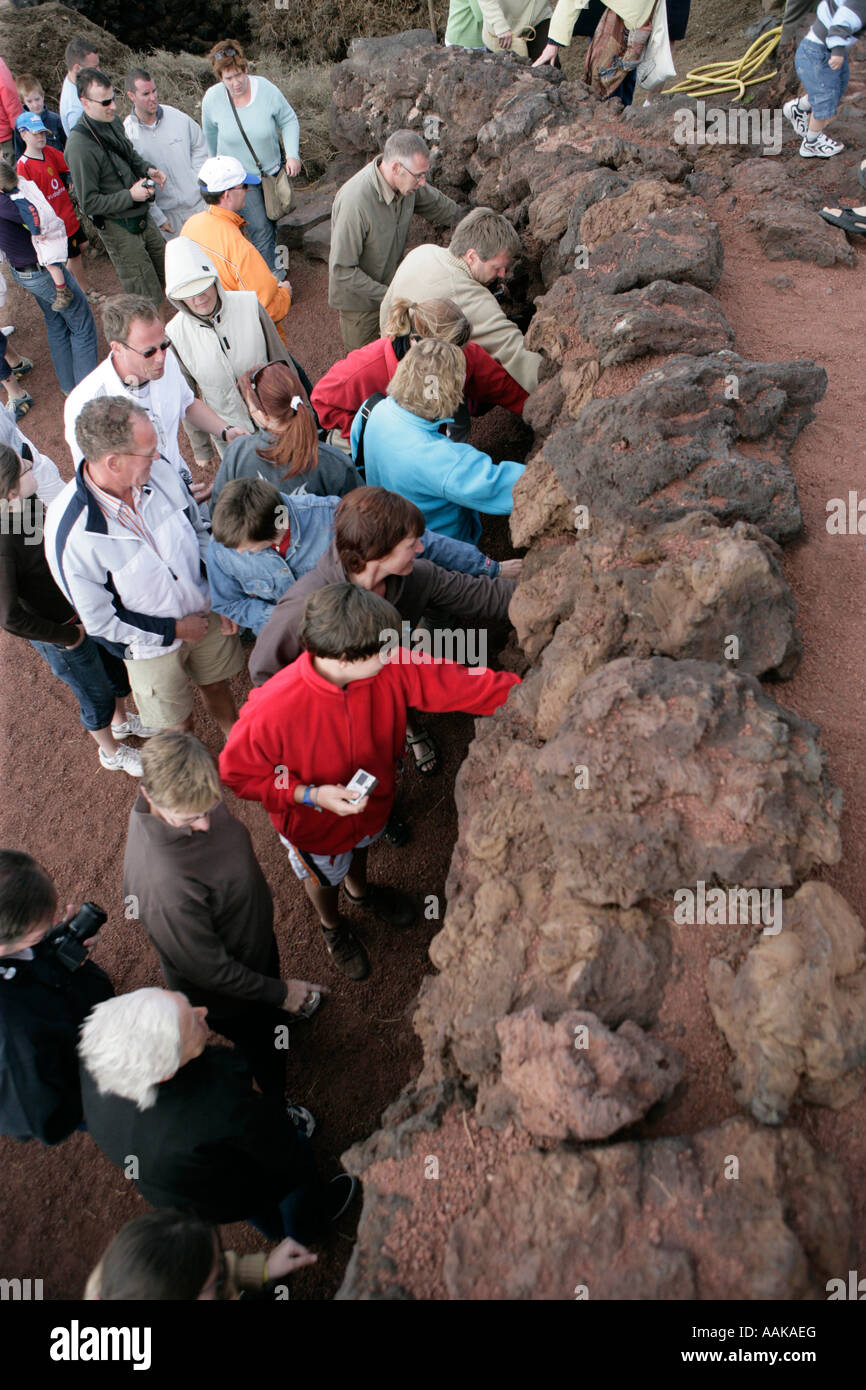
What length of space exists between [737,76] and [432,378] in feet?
24.7

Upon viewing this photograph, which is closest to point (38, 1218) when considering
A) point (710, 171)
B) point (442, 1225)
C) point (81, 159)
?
point (442, 1225)

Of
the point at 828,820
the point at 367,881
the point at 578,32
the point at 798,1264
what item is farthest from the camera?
the point at 578,32

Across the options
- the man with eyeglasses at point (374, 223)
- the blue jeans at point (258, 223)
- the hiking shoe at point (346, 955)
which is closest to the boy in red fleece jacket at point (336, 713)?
the hiking shoe at point (346, 955)

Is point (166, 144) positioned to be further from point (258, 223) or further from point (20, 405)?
point (20, 405)

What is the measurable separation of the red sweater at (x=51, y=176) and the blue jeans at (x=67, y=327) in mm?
618

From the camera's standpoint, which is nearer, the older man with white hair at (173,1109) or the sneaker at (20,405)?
the older man with white hair at (173,1109)

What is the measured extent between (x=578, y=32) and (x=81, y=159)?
521 centimetres

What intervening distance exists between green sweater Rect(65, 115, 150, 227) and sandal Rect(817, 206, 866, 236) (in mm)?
5476

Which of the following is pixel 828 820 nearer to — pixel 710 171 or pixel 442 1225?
pixel 442 1225

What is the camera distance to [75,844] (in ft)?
17.1

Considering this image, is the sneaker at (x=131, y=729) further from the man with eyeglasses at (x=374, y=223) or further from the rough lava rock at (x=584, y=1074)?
the rough lava rock at (x=584, y=1074)

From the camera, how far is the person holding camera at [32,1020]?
9.35ft

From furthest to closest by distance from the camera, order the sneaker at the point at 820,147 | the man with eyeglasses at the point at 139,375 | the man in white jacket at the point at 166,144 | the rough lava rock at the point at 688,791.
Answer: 1. the man in white jacket at the point at 166,144
2. the sneaker at the point at 820,147
3. the man with eyeglasses at the point at 139,375
4. the rough lava rock at the point at 688,791

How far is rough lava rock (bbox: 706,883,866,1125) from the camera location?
217 cm
